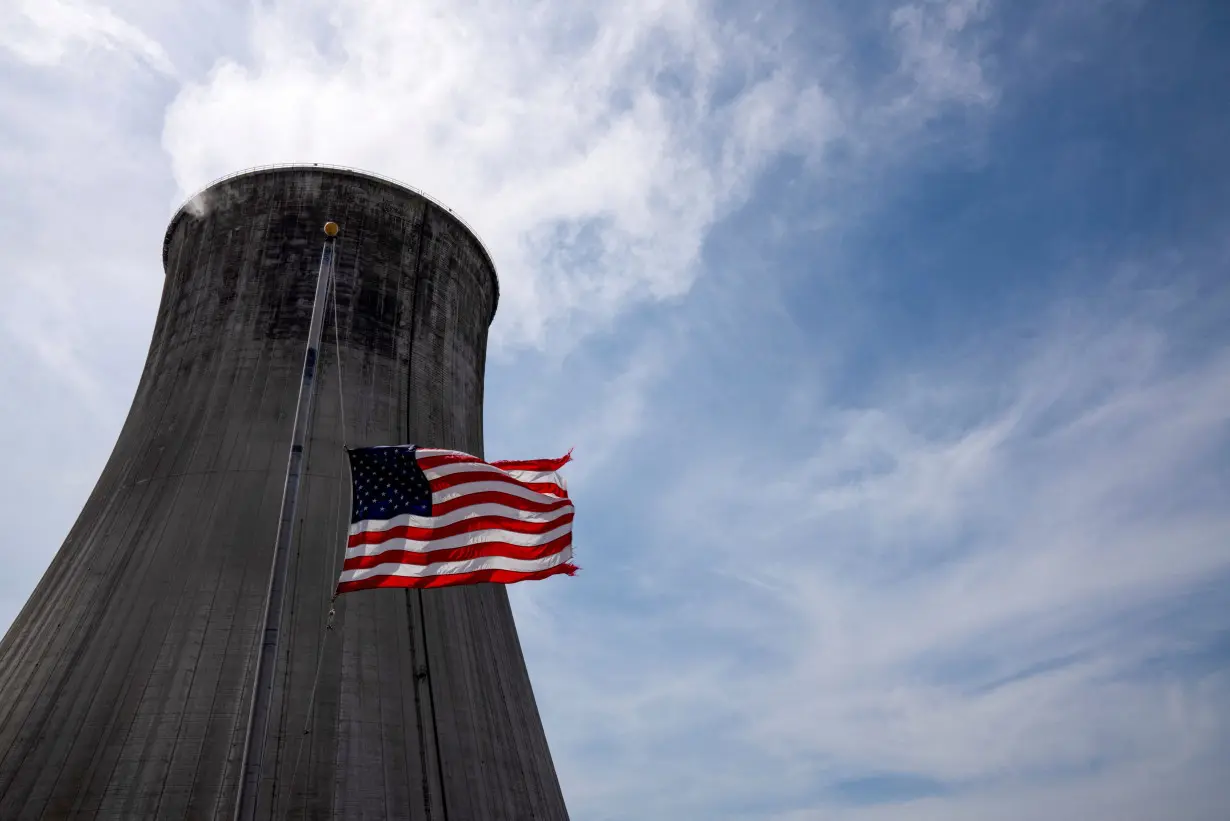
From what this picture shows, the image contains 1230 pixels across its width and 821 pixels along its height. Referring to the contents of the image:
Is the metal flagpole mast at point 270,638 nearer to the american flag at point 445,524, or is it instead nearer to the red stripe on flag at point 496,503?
the american flag at point 445,524

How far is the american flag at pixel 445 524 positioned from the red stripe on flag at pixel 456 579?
0.01m

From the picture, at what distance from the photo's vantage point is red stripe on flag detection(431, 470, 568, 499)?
32.6ft

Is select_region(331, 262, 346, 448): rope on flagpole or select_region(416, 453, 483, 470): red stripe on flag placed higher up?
select_region(331, 262, 346, 448): rope on flagpole

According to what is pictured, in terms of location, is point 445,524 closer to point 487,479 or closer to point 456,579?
point 456,579

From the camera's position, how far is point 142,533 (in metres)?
15.1

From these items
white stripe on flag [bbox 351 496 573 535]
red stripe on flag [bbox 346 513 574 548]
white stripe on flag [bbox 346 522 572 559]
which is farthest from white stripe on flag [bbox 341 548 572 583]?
white stripe on flag [bbox 351 496 573 535]

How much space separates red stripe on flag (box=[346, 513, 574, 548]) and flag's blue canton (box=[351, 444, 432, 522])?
0.17 meters

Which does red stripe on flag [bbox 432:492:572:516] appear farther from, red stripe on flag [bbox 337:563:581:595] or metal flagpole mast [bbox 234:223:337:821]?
metal flagpole mast [bbox 234:223:337:821]

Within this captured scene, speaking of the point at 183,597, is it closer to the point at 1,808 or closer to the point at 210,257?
the point at 1,808

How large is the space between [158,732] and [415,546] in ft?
19.2

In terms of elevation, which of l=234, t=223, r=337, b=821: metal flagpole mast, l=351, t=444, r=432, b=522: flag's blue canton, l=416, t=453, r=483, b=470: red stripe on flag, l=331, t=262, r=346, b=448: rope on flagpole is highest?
l=331, t=262, r=346, b=448: rope on flagpole

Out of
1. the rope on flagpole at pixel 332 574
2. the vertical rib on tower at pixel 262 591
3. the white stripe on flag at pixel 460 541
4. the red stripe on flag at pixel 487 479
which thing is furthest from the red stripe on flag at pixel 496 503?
the vertical rib on tower at pixel 262 591

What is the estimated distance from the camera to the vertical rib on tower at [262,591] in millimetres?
12461

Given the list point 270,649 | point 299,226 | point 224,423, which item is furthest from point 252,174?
point 270,649
